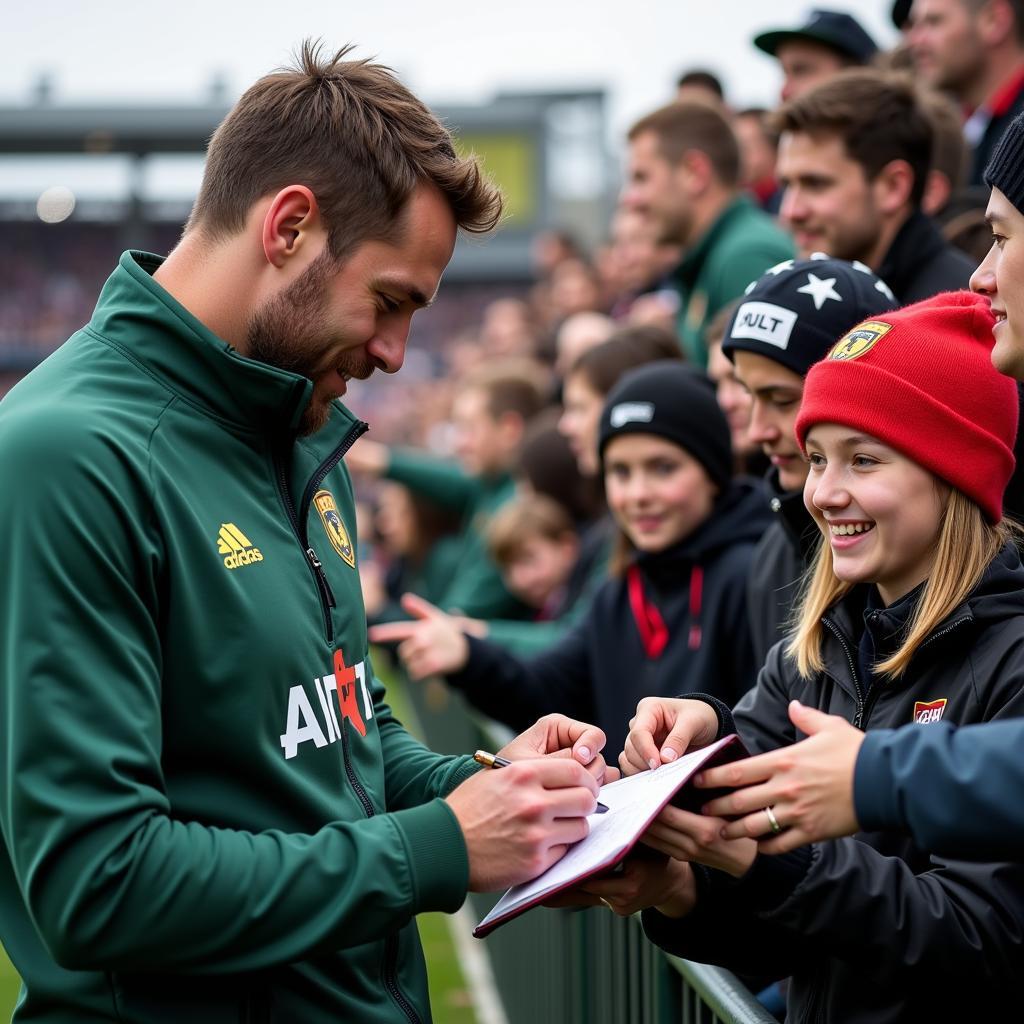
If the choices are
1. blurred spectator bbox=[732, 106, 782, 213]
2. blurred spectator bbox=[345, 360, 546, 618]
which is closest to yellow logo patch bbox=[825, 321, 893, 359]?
blurred spectator bbox=[345, 360, 546, 618]

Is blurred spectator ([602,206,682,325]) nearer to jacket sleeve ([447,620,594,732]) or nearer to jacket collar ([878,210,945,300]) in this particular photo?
jacket collar ([878,210,945,300])

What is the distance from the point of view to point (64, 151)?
25.8m

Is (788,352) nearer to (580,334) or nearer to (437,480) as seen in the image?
(580,334)

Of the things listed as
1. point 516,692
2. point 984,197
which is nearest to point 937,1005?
point 516,692

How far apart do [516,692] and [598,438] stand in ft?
→ 2.99

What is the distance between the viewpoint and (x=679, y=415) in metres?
4.68

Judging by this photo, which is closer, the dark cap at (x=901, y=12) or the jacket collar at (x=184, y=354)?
the jacket collar at (x=184, y=354)

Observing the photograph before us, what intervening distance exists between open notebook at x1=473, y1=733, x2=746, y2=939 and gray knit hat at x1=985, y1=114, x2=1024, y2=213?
1.05 metres

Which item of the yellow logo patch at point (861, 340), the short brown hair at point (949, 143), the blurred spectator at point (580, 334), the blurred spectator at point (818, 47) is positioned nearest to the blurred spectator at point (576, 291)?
the blurred spectator at point (580, 334)

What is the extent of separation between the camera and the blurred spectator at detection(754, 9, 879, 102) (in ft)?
21.9

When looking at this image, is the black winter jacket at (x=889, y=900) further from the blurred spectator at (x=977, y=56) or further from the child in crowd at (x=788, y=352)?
the blurred spectator at (x=977, y=56)

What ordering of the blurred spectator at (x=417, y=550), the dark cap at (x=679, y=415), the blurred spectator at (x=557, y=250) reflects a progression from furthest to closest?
the blurred spectator at (x=557, y=250) < the blurred spectator at (x=417, y=550) < the dark cap at (x=679, y=415)

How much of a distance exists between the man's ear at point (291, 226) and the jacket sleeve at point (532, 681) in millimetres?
2660

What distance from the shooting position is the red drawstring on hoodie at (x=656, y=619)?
4.46 m
